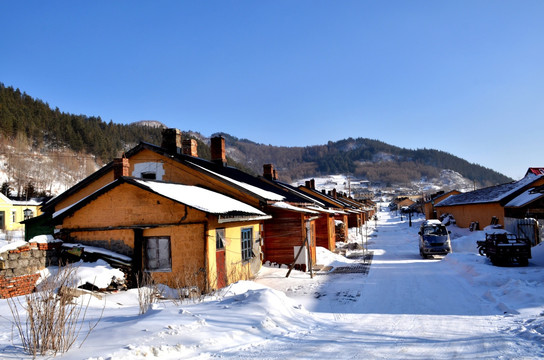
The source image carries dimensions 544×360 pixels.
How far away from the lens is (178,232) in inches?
494

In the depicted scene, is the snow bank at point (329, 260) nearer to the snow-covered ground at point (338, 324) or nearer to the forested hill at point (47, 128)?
the snow-covered ground at point (338, 324)

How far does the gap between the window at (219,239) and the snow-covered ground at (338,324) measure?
1.67 meters

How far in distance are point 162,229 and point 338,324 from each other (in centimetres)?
721

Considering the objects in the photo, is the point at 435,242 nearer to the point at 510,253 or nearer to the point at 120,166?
the point at 510,253

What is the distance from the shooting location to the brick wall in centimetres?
1008

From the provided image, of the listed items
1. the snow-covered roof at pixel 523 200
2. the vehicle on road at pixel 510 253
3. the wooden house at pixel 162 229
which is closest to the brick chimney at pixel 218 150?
the wooden house at pixel 162 229

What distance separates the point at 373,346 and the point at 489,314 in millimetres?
4406

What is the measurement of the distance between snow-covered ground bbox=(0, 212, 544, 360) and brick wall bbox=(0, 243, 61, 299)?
1454 mm

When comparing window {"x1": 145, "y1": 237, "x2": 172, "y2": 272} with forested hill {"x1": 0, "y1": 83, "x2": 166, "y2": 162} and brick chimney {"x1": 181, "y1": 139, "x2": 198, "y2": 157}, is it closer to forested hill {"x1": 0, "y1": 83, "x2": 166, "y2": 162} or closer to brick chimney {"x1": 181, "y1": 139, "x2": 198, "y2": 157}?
brick chimney {"x1": 181, "y1": 139, "x2": 198, "y2": 157}

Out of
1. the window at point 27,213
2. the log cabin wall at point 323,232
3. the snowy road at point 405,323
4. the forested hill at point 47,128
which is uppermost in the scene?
the forested hill at point 47,128

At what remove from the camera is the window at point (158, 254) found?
12.7 m

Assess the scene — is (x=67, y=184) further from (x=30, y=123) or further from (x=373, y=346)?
(x=373, y=346)

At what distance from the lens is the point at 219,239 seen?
43.2 ft

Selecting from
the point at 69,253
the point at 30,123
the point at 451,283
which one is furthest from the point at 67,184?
the point at 451,283
